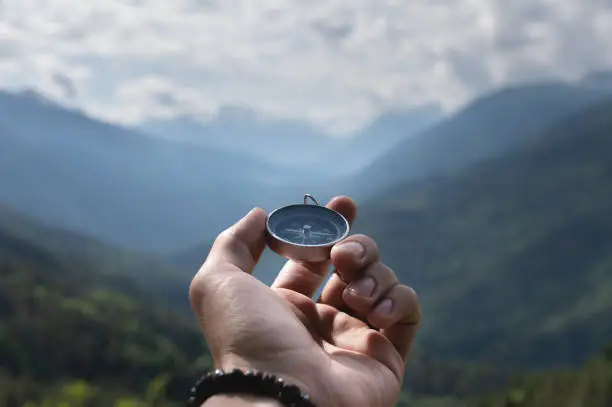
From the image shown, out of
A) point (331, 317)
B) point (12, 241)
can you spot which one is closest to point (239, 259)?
point (331, 317)

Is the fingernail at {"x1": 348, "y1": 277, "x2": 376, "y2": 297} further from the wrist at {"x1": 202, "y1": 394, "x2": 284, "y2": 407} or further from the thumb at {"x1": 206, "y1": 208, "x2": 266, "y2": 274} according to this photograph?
the wrist at {"x1": 202, "y1": 394, "x2": 284, "y2": 407}

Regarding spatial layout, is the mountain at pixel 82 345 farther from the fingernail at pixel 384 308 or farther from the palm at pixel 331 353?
the fingernail at pixel 384 308

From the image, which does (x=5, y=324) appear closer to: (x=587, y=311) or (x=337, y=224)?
(x=337, y=224)

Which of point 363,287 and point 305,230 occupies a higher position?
point 305,230

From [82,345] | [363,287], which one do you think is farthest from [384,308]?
[82,345]

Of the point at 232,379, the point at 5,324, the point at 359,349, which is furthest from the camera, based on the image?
the point at 5,324

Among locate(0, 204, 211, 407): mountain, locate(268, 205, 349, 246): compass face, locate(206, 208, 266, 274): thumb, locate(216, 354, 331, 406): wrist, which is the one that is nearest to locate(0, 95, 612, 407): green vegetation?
locate(0, 204, 211, 407): mountain

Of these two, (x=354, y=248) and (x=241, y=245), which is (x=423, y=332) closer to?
(x=241, y=245)

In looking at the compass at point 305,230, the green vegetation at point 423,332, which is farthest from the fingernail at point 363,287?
the green vegetation at point 423,332
